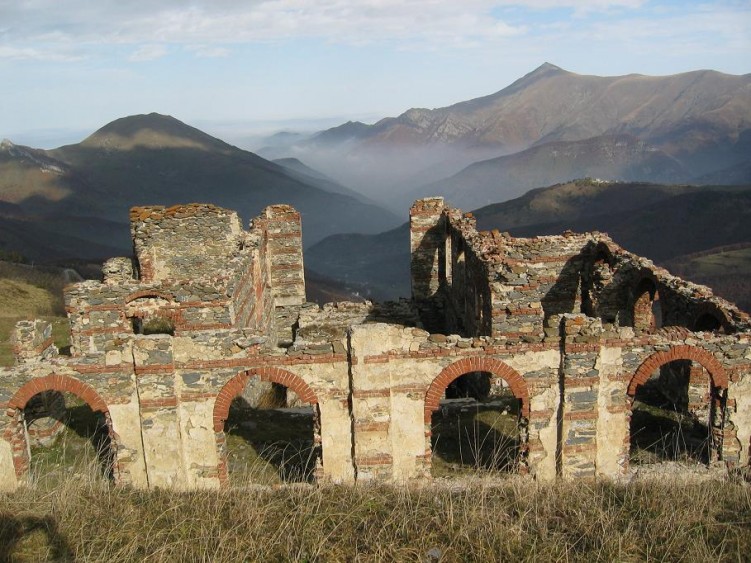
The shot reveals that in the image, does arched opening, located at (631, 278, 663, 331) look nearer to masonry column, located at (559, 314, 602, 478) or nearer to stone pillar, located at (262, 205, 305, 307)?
masonry column, located at (559, 314, 602, 478)

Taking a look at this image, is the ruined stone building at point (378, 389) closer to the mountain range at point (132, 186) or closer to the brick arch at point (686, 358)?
the brick arch at point (686, 358)

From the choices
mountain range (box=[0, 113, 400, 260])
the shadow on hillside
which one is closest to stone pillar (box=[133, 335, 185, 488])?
the shadow on hillside

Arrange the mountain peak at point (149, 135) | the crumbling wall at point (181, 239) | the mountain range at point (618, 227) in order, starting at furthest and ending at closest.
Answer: the mountain peak at point (149, 135) < the mountain range at point (618, 227) < the crumbling wall at point (181, 239)

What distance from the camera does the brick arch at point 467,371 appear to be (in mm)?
11328

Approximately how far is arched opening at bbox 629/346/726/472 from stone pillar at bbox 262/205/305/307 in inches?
473

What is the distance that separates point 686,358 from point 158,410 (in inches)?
382

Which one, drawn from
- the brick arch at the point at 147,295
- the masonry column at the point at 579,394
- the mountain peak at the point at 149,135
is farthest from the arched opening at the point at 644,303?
the mountain peak at the point at 149,135

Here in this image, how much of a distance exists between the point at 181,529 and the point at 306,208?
108 metres

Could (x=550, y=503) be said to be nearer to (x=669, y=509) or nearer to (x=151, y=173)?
(x=669, y=509)

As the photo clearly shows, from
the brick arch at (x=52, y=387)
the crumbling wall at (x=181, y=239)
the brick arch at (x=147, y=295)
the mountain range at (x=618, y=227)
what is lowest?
the mountain range at (x=618, y=227)

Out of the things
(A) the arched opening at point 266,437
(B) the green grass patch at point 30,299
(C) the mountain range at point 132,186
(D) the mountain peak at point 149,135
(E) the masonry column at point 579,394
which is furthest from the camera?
(D) the mountain peak at point 149,135

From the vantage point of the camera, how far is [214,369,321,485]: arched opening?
11492 millimetres

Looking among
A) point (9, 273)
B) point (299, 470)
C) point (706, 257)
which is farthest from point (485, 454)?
point (706, 257)

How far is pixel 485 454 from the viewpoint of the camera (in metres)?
12.9
